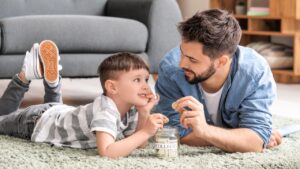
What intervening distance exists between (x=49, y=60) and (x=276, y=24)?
2727 millimetres

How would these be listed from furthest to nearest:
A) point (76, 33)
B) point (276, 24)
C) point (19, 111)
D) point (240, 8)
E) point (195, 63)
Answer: point (240, 8) < point (276, 24) < point (76, 33) < point (19, 111) < point (195, 63)

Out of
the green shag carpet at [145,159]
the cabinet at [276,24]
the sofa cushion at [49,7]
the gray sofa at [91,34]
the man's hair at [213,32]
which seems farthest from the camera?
the cabinet at [276,24]

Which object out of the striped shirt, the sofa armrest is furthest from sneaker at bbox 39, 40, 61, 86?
the sofa armrest

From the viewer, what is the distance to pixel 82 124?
1972 millimetres

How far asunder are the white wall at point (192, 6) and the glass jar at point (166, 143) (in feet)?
11.7

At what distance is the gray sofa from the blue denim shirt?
118 cm

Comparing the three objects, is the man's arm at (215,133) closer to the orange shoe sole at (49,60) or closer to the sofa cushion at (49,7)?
the orange shoe sole at (49,60)

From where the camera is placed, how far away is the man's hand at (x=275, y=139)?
2.01 meters

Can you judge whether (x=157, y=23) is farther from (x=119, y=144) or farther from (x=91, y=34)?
(x=119, y=144)

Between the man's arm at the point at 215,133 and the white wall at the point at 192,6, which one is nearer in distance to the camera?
the man's arm at the point at 215,133

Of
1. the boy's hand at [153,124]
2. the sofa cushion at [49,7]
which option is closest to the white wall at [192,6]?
the sofa cushion at [49,7]

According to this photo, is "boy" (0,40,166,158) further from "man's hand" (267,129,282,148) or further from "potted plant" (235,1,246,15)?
"potted plant" (235,1,246,15)

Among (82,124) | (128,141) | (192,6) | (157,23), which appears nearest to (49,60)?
(82,124)

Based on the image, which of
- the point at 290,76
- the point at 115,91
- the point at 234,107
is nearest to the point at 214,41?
the point at 234,107
